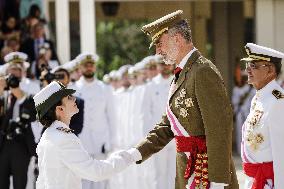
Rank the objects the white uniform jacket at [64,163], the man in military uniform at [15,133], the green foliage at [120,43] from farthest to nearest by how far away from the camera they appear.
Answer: the green foliage at [120,43], the man in military uniform at [15,133], the white uniform jacket at [64,163]

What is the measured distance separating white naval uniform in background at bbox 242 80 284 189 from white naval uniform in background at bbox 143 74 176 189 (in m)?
5.66

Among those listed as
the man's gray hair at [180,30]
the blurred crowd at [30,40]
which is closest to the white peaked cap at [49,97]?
the man's gray hair at [180,30]

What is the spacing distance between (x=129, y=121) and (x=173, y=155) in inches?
129

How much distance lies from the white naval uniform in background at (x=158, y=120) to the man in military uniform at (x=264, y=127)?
564 cm

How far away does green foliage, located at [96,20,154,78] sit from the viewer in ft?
146

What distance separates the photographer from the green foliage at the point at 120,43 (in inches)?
1754

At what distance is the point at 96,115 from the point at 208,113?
18.3 feet

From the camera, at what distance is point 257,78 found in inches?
234

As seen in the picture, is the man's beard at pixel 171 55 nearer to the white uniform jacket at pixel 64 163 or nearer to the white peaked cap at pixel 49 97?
the white peaked cap at pixel 49 97

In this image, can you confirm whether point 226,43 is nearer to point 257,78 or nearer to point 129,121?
point 129,121

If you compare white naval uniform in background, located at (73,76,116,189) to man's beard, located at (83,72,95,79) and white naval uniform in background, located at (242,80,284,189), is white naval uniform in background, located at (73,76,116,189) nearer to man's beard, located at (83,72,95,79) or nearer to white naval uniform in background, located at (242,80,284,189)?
man's beard, located at (83,72,95,79)

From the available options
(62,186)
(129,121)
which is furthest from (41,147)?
(129,121)

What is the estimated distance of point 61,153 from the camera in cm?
541

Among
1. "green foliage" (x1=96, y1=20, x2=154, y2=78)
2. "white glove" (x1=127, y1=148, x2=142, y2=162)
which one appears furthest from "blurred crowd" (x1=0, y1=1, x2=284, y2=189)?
Result: "green foliage" (x1=96, y1=20, x2=154, y2=78)
